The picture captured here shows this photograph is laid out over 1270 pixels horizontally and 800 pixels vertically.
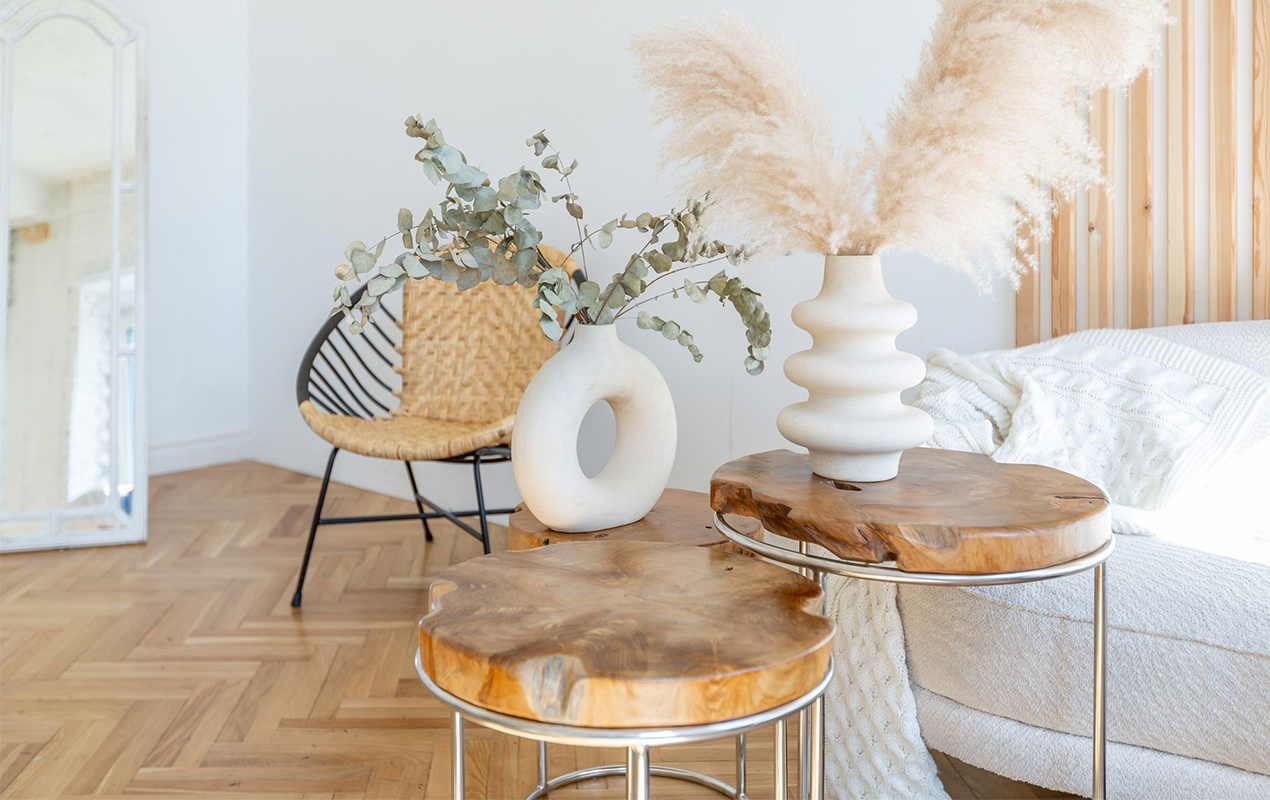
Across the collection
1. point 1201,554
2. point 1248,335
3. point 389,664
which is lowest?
point 389,664

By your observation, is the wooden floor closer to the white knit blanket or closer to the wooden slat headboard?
the white knit blanket

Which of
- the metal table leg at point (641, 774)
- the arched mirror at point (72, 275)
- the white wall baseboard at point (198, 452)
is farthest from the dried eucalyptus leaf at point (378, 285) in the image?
the white wall baseboard at point (198, 452)

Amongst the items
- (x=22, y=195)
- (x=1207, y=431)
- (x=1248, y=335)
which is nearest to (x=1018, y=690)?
(x=1207, y=431)

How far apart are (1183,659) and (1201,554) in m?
0.20

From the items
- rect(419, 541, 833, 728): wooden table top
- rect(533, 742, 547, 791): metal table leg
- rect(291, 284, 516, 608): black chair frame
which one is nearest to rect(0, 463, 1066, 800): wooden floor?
rect(533, 742, 547, 791): metal table leg

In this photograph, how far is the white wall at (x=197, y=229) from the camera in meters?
3.85

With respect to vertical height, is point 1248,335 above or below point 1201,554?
above

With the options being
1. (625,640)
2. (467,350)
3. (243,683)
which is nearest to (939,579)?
(625,640)

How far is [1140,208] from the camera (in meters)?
1.91

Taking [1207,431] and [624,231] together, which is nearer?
[1207,431]

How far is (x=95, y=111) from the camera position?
118 inches

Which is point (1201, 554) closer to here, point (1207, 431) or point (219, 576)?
point (1207, 431)

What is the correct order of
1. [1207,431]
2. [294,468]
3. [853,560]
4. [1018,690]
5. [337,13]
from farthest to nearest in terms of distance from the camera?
[294,468]
[337,13]
[1207,431]
[1018,690]
[853,560]

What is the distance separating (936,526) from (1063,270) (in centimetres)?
126
